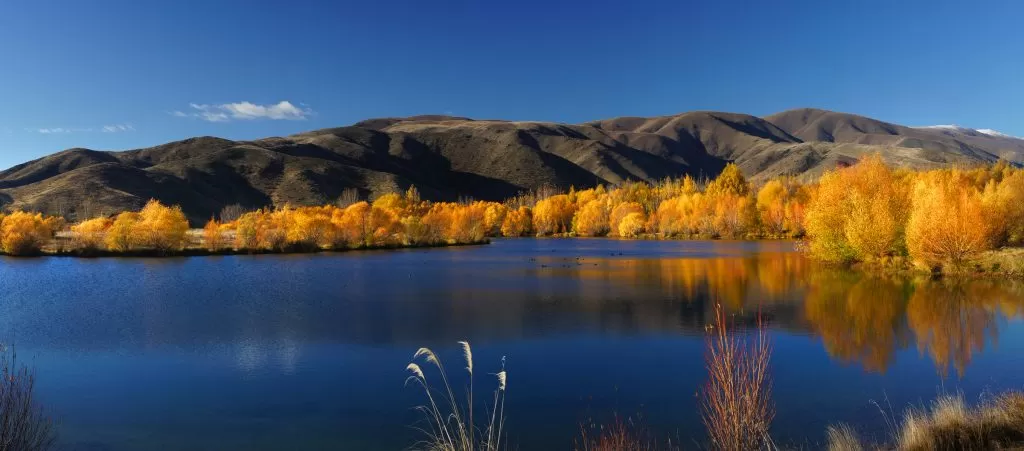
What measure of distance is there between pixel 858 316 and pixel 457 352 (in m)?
14.9

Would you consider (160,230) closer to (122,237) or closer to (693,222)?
(122,237)

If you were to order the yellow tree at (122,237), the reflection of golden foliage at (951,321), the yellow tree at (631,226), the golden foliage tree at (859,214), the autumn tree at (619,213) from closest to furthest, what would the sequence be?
the reflection of golden foliage at (951,321)
the golden foliage tree at (859,214)
the yellow tree at (122,237)
the yellow tree at (631,226)
the autumn tree at (619,213)

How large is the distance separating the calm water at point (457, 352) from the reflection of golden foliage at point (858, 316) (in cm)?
11

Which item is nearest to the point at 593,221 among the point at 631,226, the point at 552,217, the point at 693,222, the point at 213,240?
the point at 552,217

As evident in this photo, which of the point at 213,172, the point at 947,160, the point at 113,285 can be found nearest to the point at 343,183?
the point at 213,172

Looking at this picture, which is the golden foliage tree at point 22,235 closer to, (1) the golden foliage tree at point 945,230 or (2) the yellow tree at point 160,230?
(2) the yellow tree at point 160,230

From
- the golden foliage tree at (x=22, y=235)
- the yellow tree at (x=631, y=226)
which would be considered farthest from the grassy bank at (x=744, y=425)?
the yellow tree at (x=631, y=226)

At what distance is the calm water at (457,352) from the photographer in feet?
34.6

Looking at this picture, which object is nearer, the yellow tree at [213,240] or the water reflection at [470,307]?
the water reflection at [470,307]

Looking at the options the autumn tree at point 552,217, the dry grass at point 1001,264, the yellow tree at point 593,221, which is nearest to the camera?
the dry grass at point 1001,264

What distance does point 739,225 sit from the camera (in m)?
82.6

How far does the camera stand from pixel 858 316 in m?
21.3

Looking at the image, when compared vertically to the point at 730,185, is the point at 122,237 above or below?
below

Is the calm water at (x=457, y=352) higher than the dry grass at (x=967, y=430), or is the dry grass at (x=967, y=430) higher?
the dry grass at (x=967, y=430)
